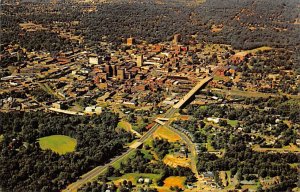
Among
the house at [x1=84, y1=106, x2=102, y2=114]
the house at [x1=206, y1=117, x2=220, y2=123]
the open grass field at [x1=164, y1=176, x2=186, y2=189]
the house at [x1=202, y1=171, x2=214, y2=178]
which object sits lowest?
the open grass field at [x1=164, y1=176, x2=186, y2=189]

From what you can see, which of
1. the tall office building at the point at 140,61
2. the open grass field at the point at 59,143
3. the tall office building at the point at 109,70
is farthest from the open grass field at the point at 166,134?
the tall office building at the point at 140,61

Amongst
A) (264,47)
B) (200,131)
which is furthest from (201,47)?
(200,131)

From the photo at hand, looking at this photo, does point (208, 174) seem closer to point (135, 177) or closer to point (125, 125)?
point (135, 177)

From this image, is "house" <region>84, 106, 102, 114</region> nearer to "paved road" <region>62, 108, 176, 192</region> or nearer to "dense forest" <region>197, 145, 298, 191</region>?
"paved road" <region>62, 108, 176, 192</region>

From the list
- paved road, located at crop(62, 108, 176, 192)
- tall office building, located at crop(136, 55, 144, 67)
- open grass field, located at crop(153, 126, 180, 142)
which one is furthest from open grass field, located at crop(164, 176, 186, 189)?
tall office building, located at crop(136, 55, 144, 67)

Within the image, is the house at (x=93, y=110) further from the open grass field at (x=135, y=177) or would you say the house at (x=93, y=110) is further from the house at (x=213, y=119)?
the open grass field at (x=135, y=177)

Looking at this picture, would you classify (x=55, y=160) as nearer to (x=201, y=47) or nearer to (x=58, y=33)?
(x=201, y=47)

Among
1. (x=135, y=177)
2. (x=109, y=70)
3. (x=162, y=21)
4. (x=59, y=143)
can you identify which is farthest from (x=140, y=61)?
(x=162, y=21)
